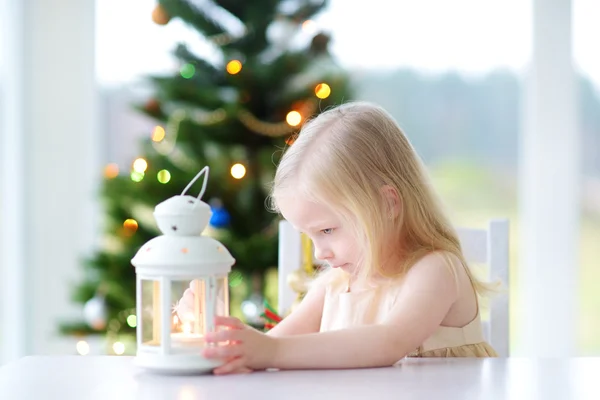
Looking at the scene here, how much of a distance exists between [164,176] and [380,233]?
5.24ft

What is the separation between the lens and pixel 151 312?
1131 millimetres

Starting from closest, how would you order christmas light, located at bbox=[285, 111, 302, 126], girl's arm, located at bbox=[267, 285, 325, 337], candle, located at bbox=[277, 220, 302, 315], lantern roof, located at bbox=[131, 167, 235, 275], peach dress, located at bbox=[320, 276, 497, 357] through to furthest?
lantern roof, located at bbox=[131, 167, 235, 275] → peach dress, located at bbox=[320, 276, 497, 357] → girl's arm, located at bbox=[267, 285, 325, 337] → candle, located at bbox=[277, 220, 302, 315] → christmas light, located at bbox=[285, 111, 302, 126]

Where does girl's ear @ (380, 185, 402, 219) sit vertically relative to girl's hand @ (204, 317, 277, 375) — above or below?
above

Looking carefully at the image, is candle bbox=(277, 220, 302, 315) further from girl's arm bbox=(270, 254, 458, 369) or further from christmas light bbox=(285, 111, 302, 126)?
christmas light bbox=(285, 111, 302, 126)

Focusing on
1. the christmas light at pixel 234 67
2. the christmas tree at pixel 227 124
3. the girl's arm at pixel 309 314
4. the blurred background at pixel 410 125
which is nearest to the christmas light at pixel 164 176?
the christmas tree at pixel 227 124

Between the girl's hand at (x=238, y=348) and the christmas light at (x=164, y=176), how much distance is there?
178cm

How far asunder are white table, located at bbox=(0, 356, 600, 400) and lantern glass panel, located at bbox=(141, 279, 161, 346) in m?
0.04

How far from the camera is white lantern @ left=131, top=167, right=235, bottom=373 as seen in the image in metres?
1.06

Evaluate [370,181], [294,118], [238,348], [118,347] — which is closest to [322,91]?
[294,118]

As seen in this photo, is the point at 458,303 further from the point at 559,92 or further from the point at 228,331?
the point at 559,92

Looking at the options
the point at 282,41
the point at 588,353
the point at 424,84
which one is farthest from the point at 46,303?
the point at 588,353

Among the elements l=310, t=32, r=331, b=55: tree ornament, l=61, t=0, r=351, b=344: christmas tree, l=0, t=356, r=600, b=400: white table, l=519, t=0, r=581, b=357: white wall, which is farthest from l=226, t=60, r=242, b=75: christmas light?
l=0, t=356, r=600, b=400: white table

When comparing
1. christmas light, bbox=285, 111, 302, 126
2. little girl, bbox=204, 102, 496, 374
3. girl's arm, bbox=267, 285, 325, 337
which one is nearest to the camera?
little girl, bbox=204, 102, 496, 374

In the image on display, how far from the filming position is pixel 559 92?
138 inches
